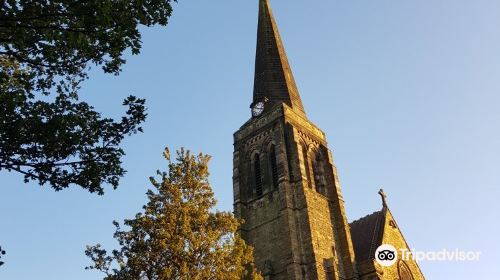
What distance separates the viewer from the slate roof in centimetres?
2786

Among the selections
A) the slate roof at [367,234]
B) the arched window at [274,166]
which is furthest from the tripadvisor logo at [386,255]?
the arched window at [274,166]

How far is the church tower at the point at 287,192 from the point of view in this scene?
24.3 meters

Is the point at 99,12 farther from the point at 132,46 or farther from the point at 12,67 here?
the point at 12,67

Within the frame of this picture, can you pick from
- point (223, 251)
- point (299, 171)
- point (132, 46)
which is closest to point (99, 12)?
point (132, 46)

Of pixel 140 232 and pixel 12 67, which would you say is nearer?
pixel 12 67

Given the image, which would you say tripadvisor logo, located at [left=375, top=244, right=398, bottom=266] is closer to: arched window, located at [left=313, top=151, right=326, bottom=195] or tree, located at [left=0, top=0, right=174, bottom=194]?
arched window, located at [left=313, top=151, right=326, bottom=195]

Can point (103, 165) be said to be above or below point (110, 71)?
below

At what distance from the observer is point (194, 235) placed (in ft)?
40.8

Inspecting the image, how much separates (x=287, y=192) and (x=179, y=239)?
14.6m

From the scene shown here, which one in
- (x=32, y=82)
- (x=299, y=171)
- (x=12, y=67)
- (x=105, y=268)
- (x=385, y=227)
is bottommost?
(x=105, y=268)

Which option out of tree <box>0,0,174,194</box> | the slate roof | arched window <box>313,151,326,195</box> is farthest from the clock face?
tree <box>0,0,174,194</box>

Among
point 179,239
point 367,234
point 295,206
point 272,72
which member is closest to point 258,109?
point 272,72

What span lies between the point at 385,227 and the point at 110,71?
24.2 metres

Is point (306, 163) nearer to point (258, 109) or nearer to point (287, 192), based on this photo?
point (287, 192)
